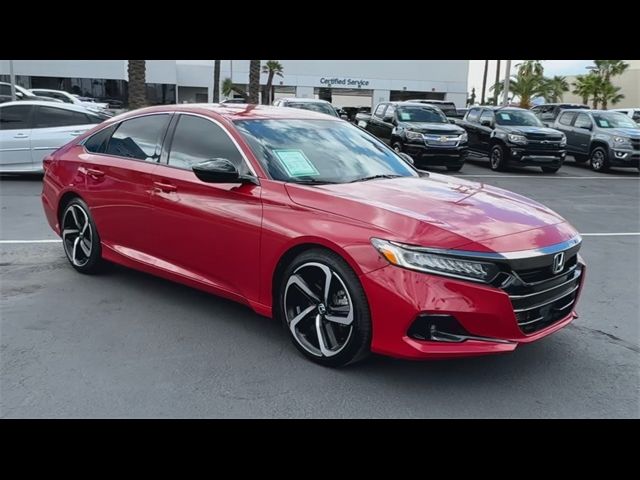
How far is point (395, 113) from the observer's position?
686 inches

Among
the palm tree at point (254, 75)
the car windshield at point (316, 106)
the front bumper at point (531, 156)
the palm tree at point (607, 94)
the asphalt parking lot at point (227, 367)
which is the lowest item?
the asphalt parking lot at point (227, 367)

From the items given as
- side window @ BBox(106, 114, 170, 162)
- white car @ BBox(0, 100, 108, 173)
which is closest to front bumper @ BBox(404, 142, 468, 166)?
white car @ BBox(0, 100, 108, 173)

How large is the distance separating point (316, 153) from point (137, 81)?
15.7 metres

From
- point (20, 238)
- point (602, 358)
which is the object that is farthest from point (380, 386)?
point (20, 238)

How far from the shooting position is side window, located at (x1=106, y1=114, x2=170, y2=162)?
5.26 m

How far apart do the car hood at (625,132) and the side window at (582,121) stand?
0.91 metres

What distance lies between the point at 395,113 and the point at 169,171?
13.2 m

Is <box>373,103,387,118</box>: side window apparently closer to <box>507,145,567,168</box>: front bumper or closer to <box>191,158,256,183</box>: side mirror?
<box>507,145,567,168</box>: front bumper

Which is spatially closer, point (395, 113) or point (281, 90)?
point (395, 113)

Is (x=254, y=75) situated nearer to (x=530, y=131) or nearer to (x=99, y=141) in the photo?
(x=530, y=131)

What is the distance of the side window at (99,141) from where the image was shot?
19.1ft

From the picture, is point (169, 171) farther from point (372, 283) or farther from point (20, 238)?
point (20, 238)

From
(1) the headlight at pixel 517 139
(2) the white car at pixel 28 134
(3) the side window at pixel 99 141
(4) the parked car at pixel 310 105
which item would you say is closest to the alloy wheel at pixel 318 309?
(3) the side window at pixel 99 141

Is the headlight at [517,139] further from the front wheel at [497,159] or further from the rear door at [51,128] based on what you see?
the rear door at [51,128]
